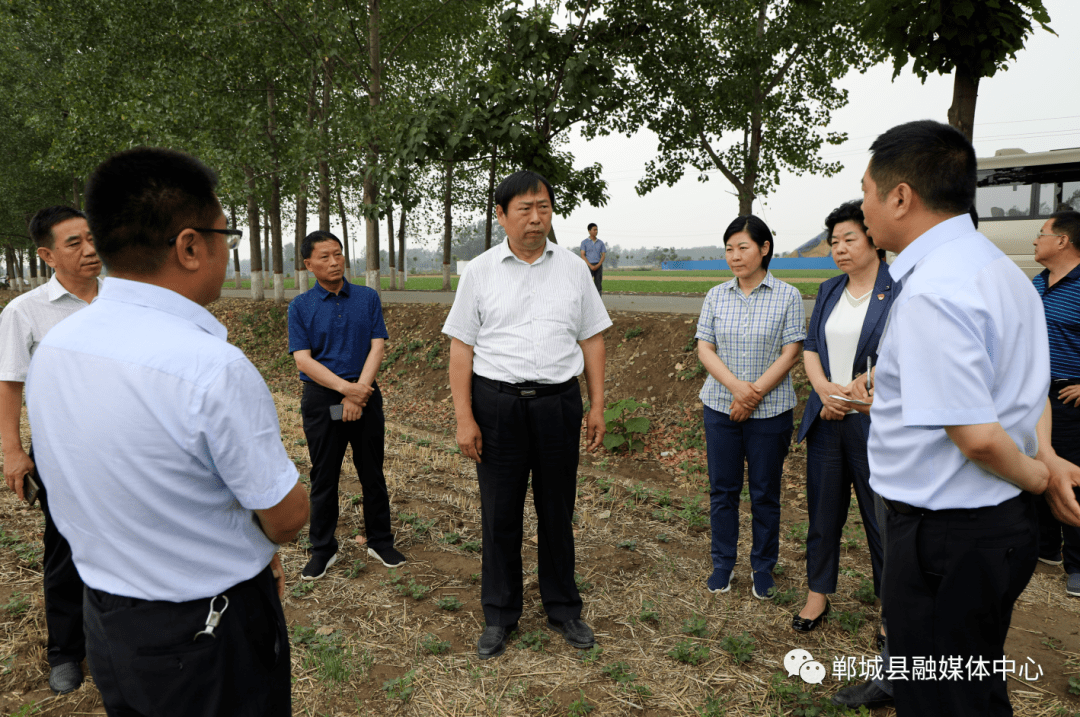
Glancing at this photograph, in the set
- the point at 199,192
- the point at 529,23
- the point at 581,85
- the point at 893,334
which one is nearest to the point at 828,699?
the point at 893,334

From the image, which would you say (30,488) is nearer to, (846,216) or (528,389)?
(528,389)

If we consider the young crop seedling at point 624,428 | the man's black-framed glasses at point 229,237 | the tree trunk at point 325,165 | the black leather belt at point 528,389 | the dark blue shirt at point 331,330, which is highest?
the tree trunk at point 325,165

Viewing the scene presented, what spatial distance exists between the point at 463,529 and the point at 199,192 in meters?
3.83

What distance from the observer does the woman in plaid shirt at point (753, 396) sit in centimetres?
377

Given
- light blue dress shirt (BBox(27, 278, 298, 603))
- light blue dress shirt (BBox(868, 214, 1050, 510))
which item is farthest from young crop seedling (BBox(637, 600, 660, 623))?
light blue dress shirt (BBox(27, 278, 298, 603))

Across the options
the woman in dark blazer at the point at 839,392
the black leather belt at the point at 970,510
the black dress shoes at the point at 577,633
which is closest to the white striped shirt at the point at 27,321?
the black dress shoes at the point at 577,633

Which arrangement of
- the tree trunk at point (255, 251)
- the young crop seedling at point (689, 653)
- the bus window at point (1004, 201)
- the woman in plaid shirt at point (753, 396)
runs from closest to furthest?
the young crop seedling at point (689, 653) < the woman in plaid shirt at point (753, 396) < the bus window at point (1004, 201) < the tree trunk at point (255, 251)

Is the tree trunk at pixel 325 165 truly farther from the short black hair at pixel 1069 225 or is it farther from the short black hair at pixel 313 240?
the short black hair at pixel 1069 225

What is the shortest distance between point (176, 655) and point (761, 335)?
10.9 feet

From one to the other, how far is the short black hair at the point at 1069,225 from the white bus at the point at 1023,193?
33.7 ft

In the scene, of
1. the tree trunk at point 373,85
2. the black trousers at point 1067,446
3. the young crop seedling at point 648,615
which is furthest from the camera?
the tree trunk at point 373,85

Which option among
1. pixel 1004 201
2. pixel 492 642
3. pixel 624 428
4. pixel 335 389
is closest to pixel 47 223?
pixel 335 389

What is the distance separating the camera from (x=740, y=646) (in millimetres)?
3240

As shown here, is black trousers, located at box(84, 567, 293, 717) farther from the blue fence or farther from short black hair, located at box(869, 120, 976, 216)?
the blue fence
